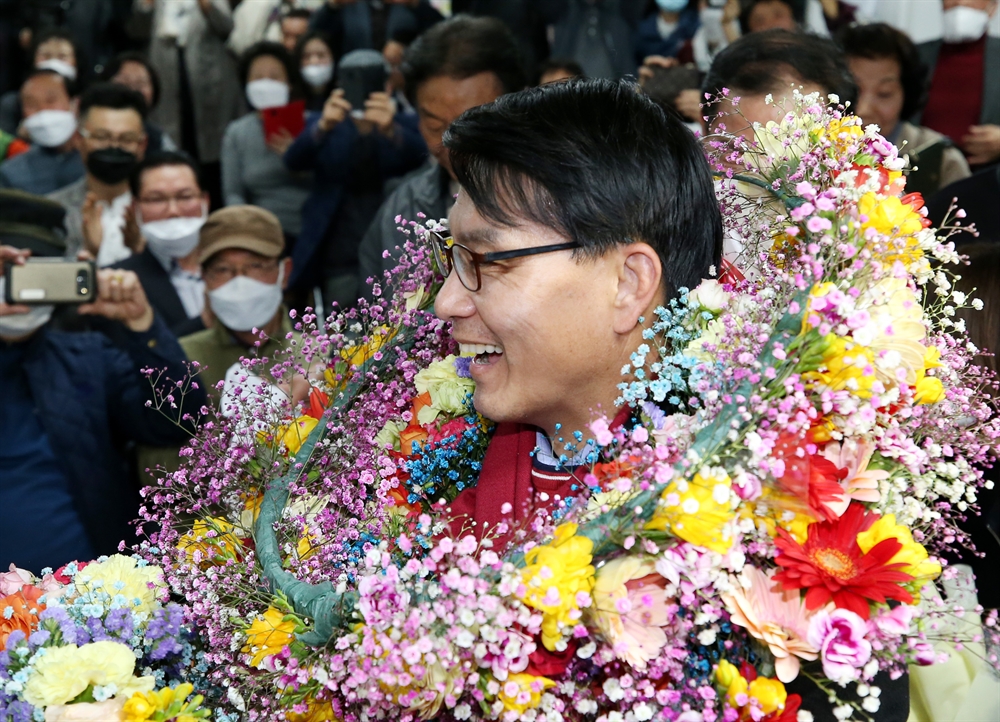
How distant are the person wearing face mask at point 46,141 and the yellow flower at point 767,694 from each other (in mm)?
5878

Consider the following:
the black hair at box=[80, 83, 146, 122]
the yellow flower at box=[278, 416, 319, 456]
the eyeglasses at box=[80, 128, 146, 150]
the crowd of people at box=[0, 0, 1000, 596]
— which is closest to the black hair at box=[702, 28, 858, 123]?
the crowd of people at box=[0, 0, 1000, 596]

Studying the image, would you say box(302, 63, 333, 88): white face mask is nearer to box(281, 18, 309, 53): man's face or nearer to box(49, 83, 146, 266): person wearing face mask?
box(281, 18, 309, 53): man's face

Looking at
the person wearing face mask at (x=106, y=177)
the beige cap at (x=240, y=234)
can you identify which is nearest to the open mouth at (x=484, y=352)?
the beige cap at (x=240, y=234)

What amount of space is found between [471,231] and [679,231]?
0.35 m

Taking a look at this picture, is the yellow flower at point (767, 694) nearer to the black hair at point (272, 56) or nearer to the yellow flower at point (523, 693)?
the yellow flower at point (523, 693)

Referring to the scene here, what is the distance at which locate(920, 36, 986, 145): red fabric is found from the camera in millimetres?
4812

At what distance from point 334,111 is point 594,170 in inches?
150

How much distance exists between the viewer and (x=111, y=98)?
19.6 ft

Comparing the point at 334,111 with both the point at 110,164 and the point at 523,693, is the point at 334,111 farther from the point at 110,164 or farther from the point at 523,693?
the point at 523,693

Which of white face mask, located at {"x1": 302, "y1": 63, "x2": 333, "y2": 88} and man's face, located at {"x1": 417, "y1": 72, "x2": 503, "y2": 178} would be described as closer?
man's face, located at {"x1": 417, "y1": 72, "x2": 503, "y2": 178}

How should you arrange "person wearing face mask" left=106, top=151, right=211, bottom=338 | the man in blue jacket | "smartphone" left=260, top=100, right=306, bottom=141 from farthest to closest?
"smartphone" left=260, top=100, right=306, bottom=141, "person wearing face mask" left=106, top=151, right=211, bottom=338, the man in blue jacket

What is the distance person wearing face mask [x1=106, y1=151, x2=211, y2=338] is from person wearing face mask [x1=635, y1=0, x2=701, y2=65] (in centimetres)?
293

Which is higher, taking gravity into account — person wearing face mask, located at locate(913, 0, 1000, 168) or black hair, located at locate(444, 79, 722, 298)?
black hair, located at locate(444, 79, 722, 298)

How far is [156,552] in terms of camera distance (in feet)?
6.31
